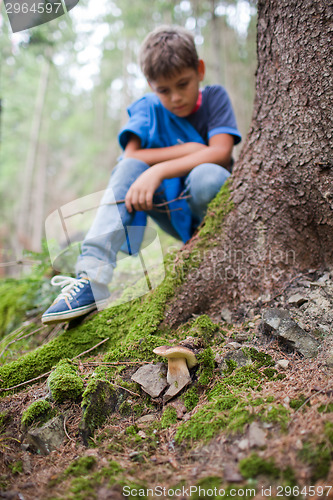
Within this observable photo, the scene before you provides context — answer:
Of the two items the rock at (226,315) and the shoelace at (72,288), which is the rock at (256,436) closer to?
the rock at (226,315)

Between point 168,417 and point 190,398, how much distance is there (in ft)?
0.48

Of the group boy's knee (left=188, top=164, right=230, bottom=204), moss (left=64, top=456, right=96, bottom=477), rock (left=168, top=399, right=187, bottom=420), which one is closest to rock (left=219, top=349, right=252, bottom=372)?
rock (left=168, top=399, right=187, bottom=420)

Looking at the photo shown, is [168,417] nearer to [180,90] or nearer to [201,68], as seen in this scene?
[180,90]

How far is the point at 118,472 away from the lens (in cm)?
123

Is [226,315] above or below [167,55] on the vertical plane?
below

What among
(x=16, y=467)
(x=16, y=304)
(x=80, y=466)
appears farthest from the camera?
(x=16, y=304)

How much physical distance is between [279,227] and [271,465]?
145cm

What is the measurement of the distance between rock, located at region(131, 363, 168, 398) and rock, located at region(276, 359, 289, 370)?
2.04 feet

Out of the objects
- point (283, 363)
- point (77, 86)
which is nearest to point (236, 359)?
point (283, 363)

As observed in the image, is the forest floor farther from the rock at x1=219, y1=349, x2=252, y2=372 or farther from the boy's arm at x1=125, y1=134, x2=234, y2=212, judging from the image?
the boy's arm at x1=125, y1=134, x2=234, y2=212

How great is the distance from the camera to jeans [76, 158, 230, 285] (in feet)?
7.27

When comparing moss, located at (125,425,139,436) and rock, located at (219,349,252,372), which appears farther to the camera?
rock, located at (219,349,252,372)

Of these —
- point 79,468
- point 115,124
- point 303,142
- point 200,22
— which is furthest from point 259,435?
point 115,124

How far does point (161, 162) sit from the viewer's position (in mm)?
2684
